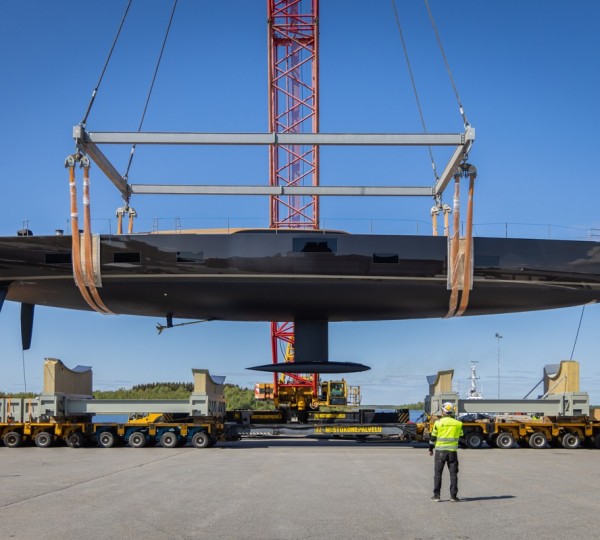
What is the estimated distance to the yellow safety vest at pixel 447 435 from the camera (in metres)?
10.8

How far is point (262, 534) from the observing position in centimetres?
801

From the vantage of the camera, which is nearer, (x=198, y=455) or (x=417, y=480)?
(x=417, y=480)

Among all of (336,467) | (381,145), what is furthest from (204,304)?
(336,467)

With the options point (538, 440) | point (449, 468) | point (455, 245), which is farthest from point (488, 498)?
point (538, 440)

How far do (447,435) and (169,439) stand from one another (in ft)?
40.8

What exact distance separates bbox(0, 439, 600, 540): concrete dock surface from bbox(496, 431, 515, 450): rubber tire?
3187 mm

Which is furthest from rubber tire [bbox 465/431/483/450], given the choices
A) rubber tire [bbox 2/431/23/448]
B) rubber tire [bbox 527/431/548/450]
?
rubber tire [bbox 2/431/23/448]

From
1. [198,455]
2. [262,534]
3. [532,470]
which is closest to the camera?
[262,534]

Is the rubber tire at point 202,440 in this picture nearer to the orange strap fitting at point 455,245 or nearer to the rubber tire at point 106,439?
the rubber tire at point 106,439

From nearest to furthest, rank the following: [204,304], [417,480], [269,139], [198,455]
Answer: [417,480] → [198,455] → [269,139] → [204,304]

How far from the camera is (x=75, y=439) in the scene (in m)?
21.6

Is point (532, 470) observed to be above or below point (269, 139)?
below

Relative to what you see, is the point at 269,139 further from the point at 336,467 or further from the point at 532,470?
the point at 532,470

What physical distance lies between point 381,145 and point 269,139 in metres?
2.84
